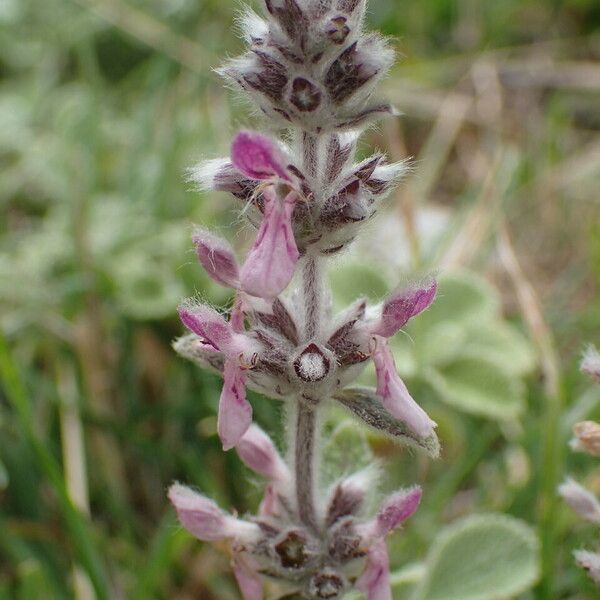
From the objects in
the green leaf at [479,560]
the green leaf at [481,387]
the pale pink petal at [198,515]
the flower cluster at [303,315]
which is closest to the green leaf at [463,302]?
the green leaf at [481,387]

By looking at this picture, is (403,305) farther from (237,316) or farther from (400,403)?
(237,316)

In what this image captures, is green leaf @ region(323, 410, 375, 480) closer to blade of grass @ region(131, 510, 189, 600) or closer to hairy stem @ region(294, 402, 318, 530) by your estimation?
hairy stem @ region(294, 402, 318, 530)

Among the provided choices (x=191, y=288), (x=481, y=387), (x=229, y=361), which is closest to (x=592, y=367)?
(x=229, y=361)

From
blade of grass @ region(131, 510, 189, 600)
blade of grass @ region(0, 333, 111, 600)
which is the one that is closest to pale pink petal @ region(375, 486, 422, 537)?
blade of grass @ region(131, 510, 189, 600)

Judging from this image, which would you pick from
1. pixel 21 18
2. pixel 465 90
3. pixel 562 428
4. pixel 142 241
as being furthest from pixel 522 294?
pixel 21 18

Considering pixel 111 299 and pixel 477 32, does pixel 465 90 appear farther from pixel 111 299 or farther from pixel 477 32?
pixel 111 299

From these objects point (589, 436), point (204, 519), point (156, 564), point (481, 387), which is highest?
point (589, 436)
